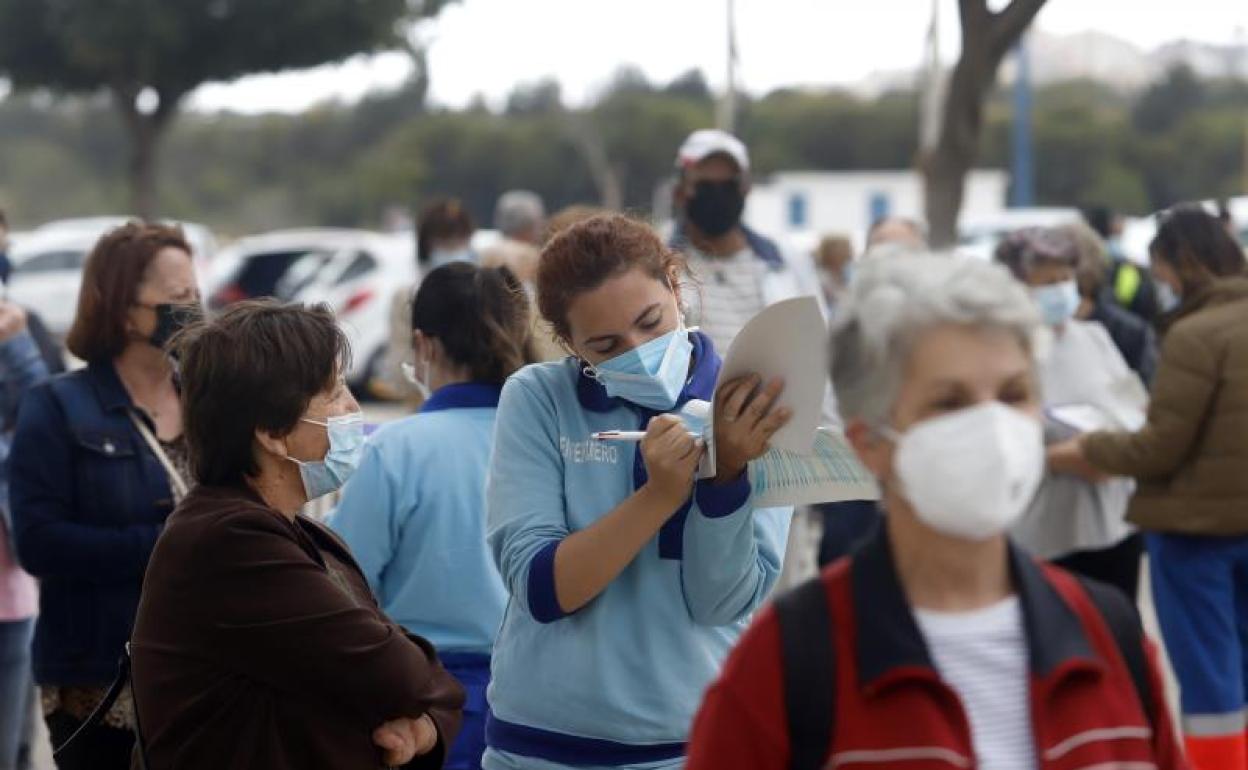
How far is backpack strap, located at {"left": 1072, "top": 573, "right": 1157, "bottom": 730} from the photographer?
2.13 metres

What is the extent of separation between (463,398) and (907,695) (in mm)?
2397

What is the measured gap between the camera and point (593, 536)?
9.58ft

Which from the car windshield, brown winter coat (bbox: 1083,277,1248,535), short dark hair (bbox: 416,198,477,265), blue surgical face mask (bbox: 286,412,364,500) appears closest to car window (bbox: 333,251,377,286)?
the car windshield

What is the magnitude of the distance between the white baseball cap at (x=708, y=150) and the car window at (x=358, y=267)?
477 inches

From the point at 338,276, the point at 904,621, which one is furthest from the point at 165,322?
the point at 338,276

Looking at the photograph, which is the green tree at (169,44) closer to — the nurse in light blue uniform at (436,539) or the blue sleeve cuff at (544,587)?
the nurse in light blue uniform at (436,539)

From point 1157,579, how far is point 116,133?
235ft

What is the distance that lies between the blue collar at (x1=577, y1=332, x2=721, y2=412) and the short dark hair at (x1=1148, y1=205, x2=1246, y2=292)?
318 centimetres

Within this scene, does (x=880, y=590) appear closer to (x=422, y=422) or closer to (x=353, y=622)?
(x=353, y=622)

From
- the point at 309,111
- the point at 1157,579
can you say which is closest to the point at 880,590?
the point at 1157,579

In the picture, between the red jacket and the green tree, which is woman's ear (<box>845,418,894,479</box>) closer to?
the red jacket

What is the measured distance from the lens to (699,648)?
3.08 meters

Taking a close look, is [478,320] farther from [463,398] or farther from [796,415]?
[796,415]

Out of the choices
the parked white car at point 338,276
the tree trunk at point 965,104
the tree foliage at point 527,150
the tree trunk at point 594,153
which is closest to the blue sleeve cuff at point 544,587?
the tree trunk at point 965,104
